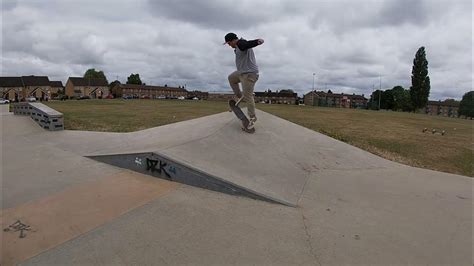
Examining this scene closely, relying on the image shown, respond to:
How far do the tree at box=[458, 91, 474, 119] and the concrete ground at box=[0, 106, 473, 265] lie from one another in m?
122

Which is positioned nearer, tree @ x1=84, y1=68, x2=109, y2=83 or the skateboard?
the skateboard

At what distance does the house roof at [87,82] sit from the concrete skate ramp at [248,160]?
12556 centimetres

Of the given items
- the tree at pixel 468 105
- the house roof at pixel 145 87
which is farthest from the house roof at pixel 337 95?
the house roof at pixel 145 87

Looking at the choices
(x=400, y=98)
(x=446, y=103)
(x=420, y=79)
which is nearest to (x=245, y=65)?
(x=420, y=79)

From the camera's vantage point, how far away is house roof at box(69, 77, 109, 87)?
385ft

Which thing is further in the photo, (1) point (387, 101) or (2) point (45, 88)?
(1) point (387, 101)

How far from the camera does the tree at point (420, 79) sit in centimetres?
6769

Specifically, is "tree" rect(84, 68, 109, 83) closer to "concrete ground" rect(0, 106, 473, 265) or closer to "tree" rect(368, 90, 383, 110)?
"tree" rect(368, 90, 383, 110)

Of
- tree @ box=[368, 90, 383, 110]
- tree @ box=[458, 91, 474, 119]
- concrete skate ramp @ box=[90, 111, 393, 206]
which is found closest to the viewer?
concrete skate ramp @ box=[90, 111, 393, 206]

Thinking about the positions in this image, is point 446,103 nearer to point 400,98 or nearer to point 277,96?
point 400,98

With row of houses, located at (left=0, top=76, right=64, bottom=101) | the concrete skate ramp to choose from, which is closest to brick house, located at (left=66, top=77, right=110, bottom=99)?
row of houses, located at (left=0, top=76, right=64, bottom=101)

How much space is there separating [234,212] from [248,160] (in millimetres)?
1745

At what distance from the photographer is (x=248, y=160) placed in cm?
526

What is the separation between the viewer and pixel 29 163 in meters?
5.37
